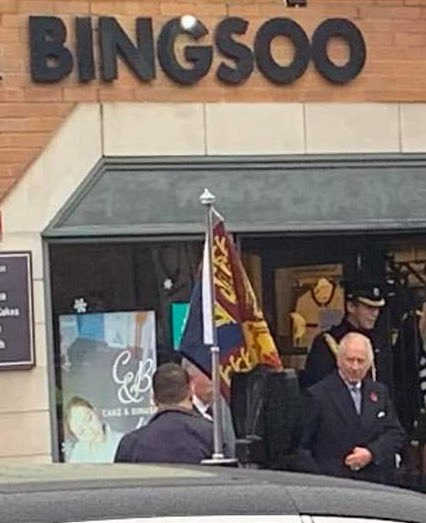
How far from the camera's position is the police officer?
395 inches

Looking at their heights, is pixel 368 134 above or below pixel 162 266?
above

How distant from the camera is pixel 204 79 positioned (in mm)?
9969

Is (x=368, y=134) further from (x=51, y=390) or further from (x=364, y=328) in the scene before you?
(x=51, y=390)

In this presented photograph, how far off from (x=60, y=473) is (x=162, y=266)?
6944 millimetres

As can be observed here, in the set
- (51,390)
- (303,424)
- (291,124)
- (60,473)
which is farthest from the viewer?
(291,124)

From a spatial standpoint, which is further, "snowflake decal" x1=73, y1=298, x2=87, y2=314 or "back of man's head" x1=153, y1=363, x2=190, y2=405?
"snowflake decal" x1=73, y1=298, x2=87, y2=314

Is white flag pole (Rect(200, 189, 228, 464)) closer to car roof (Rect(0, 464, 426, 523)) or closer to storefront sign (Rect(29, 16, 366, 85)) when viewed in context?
storefront sign (Rect(29, 16, 366, 85))

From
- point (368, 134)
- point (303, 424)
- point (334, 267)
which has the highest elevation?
point (368, 134)

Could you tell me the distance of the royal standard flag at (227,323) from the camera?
7828 millimetres

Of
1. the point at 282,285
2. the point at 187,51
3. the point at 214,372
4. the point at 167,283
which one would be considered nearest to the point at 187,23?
the point at 187,51

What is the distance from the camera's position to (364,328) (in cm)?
1006

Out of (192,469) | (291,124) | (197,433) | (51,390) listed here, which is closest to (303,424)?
(197,433)

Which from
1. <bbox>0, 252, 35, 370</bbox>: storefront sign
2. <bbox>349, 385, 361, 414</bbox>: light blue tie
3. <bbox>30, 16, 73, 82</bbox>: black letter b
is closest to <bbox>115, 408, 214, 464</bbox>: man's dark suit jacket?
<bbox>349, 385, 361, 414</bbox>: light blue tie

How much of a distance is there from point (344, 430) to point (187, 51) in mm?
3154
